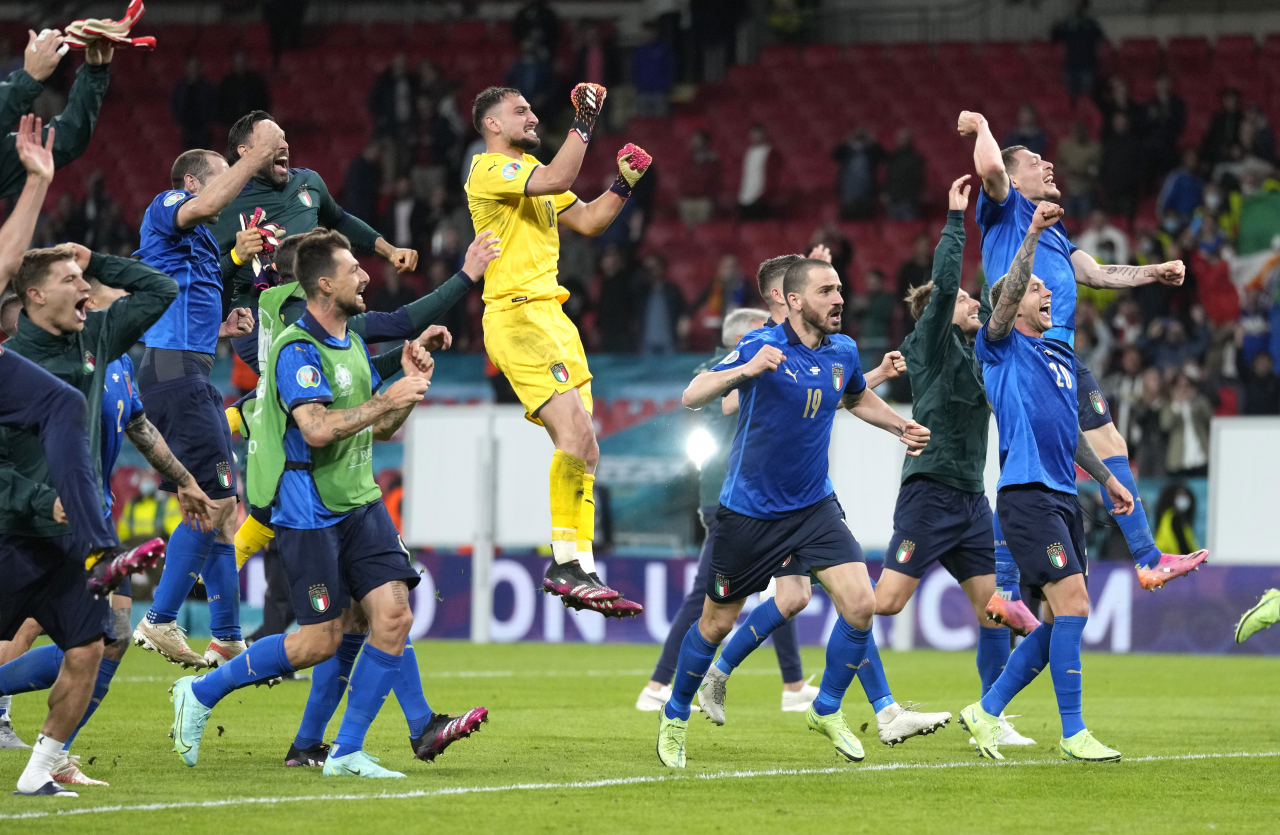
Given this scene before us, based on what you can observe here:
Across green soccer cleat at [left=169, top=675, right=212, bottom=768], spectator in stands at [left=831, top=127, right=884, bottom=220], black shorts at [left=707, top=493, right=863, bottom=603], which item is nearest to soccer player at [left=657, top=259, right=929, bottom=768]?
black shorts at [left=707, top=493, right=863, bottom=603]

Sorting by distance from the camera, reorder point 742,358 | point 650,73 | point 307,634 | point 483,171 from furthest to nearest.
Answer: point 650,73 < point 483,171 < point 742,358 < point 307,634

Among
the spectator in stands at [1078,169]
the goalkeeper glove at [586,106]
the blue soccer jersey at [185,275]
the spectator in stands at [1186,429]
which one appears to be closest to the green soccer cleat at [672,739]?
the goalkeeper glove at [586,106]

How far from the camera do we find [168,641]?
29.6ft

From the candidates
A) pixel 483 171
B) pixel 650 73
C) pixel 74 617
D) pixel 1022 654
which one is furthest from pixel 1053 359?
pixel 650 73

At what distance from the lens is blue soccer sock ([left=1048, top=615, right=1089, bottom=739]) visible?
786 centimetres

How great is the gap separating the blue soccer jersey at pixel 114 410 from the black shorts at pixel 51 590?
699 mm

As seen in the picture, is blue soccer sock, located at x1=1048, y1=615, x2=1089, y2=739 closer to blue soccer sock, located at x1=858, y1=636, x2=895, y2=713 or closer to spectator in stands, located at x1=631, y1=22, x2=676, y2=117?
blue soccer sock, located at x1=858, y1=636, x2=895, y2=713

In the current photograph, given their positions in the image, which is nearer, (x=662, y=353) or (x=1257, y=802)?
(x=1257, y=802)

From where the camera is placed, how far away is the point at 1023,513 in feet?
26.0

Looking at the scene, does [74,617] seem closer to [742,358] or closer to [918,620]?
[742,358]

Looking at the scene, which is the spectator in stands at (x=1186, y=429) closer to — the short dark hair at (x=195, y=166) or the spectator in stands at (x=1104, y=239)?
the spectator in stands at (x=1104, y=239)

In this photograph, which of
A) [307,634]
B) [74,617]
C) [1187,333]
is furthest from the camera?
[1187,333]

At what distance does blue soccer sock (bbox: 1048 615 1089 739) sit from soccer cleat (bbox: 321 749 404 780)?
3167mm

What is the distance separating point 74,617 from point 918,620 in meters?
11.2
